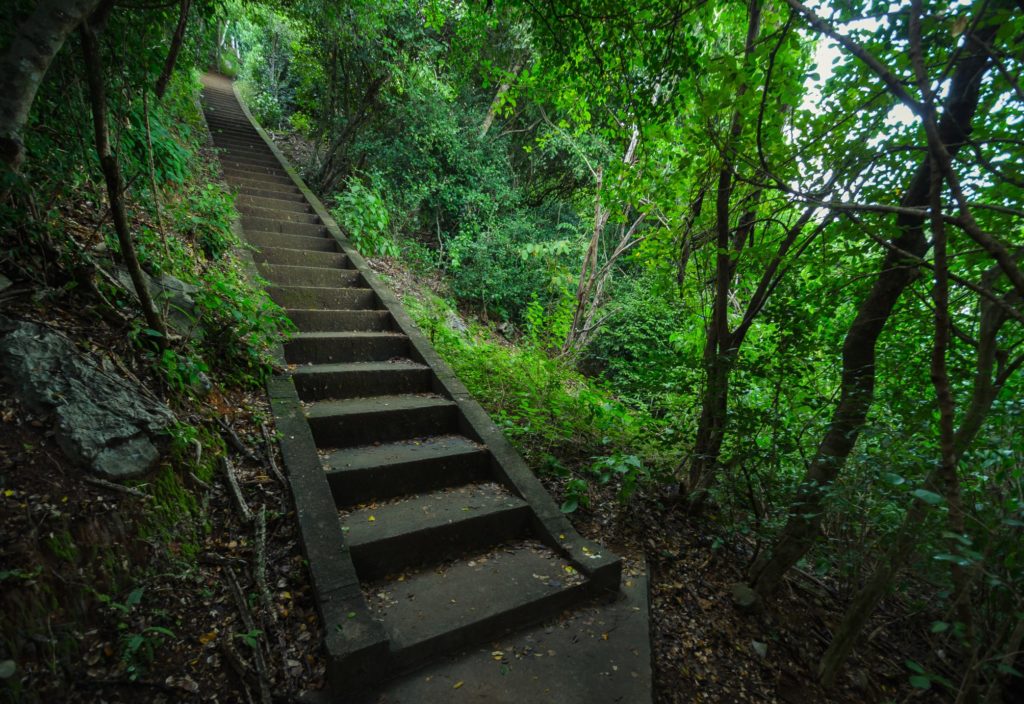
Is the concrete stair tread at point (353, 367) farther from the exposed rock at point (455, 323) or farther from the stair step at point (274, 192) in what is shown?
the stair step at point (274, 192)

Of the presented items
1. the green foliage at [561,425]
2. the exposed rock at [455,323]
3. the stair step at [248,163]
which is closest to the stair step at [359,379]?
the green foliage at [561,425]

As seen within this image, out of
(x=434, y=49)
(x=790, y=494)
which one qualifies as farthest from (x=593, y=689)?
(x=434, y=49)

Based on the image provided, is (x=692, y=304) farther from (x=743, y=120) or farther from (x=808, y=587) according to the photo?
(x=808, y=587)

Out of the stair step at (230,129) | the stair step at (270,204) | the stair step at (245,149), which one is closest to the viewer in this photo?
the stair step at (270,204)

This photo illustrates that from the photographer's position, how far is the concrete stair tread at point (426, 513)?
103 inches

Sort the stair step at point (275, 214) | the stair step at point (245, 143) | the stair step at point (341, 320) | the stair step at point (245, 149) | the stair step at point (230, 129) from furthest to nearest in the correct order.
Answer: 1. the stair step at point (230, 129)
2. the stair step at point (245, 143)
3. the stair step at point (245, 149)
4. the stair step at point (275, 214)
5. the stair step at point (341, 320)

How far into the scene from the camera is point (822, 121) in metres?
2.67

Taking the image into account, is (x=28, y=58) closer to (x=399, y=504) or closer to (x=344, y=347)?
(x=344, y=347)

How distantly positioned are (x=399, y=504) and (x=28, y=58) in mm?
2916

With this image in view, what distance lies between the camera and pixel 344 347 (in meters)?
4.15

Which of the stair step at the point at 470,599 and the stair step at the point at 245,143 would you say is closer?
the stair step at the point at 470,599

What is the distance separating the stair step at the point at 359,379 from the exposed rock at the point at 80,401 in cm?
133

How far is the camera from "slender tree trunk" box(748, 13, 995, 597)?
2213 mm

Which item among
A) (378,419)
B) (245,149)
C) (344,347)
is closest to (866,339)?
(378,419)
